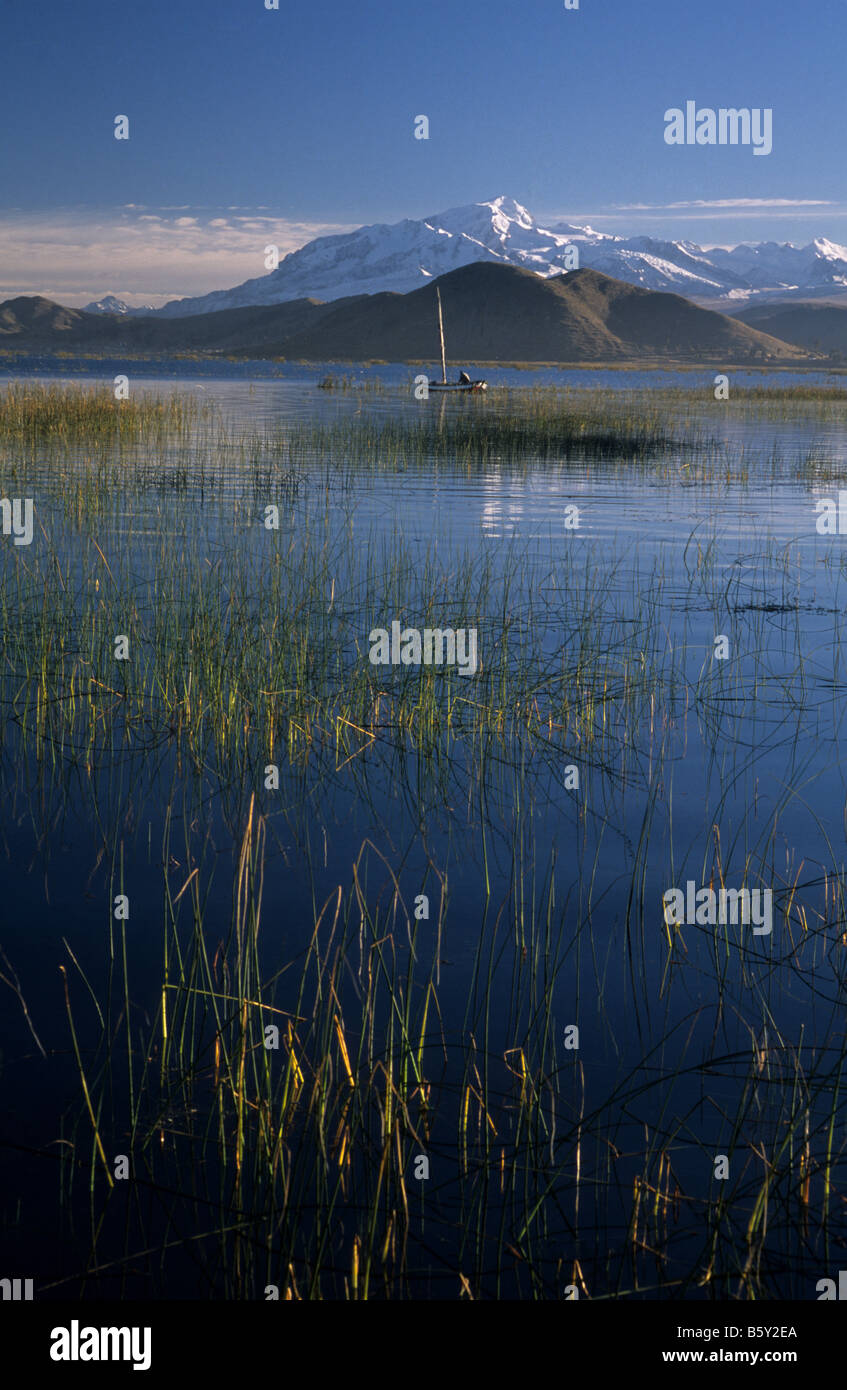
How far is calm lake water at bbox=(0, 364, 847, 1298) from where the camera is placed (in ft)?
8.94

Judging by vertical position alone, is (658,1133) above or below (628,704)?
below

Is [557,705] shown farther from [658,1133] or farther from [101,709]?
[658,1133]

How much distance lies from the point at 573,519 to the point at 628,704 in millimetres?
6687

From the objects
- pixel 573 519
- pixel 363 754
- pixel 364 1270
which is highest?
pixel 573 519

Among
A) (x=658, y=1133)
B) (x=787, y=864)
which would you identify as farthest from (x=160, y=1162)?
(x=787, y=864)

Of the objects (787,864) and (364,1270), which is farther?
(787,864)

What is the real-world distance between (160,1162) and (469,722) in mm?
3910

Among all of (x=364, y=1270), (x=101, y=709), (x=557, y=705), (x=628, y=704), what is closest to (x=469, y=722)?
(x=557, y=705)

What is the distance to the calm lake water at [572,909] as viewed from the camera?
8.94ft

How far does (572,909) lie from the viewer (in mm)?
4383

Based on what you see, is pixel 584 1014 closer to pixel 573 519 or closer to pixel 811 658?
pixel 811 658
